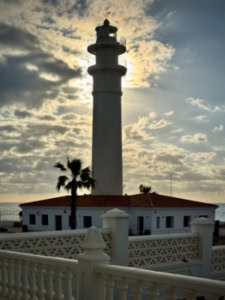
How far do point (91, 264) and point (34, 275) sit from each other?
137 centimetres

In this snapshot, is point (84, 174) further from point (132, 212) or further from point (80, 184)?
point (132, 212)

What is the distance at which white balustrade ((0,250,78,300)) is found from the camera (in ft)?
14.8

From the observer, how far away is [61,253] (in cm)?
901

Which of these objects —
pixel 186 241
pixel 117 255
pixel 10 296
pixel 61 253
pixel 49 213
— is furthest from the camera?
pixel 49 213

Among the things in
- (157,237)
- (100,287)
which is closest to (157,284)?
(100,287)

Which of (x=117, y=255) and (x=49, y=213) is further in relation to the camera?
(x=49, y=213)

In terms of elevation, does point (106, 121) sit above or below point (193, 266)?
above

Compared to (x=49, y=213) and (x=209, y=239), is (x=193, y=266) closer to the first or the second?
(x=209, y=239)

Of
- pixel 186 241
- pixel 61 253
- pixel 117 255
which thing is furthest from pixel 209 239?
pixel 61 253

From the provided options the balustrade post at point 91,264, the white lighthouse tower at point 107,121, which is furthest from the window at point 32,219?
the balustrade post at point 91,264

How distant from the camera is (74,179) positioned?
2536 centimetres

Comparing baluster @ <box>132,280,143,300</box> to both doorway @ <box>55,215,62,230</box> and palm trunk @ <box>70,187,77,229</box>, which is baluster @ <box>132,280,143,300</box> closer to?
palm trunk @ <box>70,187,77,229</box>

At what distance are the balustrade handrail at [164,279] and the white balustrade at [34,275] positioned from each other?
62 cm

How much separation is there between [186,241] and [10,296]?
293 inches
